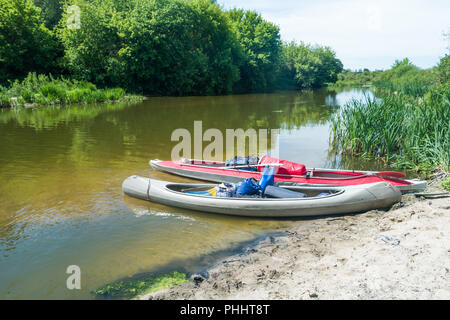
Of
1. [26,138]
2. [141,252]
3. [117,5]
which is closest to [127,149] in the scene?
[26,138]

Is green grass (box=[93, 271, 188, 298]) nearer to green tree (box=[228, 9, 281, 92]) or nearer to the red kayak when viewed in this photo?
the red kayak

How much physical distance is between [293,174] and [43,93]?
63.0ft

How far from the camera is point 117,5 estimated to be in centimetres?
2948

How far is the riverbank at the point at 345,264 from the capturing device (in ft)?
10.5

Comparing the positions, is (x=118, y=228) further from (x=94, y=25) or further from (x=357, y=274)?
(x=94, y=25)

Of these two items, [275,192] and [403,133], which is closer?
[275,192]

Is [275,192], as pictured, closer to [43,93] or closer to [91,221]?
[91,221]

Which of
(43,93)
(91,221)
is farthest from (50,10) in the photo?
(91,221)

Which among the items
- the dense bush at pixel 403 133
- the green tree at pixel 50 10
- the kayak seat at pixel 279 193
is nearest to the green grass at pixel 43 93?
the green tree at pixel 50 10

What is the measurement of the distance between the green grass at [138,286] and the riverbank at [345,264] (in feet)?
0.61

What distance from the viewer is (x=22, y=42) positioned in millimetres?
24375

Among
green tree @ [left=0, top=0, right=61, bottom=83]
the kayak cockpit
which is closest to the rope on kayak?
the kayak cockpit

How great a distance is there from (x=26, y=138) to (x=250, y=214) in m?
9.50

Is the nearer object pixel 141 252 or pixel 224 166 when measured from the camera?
pixel 141 252
